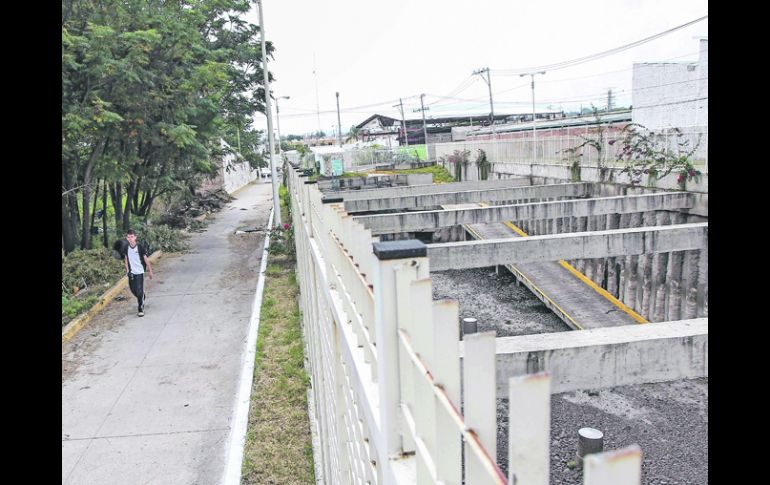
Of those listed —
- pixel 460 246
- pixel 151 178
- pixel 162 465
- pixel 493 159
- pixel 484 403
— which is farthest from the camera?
pixel 493 159

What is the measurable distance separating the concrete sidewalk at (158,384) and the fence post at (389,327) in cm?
478

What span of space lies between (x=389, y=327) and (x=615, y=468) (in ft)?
3.35

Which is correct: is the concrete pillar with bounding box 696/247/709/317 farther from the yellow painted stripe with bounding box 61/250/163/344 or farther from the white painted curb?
the yellow painted stripe with bounding box 61/250/163/344

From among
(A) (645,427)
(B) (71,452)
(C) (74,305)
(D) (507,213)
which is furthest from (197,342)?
(A) (645,427)

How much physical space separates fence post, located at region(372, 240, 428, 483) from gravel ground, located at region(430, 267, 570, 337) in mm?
10231

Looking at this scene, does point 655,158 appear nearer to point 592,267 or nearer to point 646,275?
point 646,275

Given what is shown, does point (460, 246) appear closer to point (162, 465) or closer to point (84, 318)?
point (162, 465)

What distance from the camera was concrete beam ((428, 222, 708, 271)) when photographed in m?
5.86

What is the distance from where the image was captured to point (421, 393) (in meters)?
1.55

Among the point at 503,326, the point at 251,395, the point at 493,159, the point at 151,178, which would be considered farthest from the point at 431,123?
the point at 251,395

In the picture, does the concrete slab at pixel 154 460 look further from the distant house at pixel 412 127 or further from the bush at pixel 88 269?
the distant house at pixel 412 127

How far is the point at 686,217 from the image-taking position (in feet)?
33.9

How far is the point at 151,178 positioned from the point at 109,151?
3640mm

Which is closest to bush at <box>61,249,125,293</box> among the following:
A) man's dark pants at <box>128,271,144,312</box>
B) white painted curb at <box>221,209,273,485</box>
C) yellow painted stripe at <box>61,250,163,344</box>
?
yellow painted stripe at <box>61,250,163,344</box>
